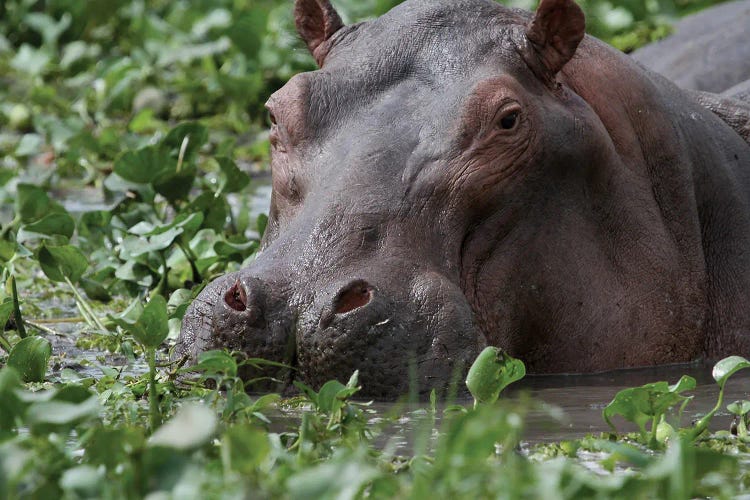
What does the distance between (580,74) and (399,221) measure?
39.9 inches

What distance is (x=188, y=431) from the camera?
7.82 feet

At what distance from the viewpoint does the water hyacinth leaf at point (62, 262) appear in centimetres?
494

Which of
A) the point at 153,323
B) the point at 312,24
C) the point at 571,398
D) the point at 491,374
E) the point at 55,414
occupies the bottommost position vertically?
the point at 571,398

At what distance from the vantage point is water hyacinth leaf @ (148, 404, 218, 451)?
7.79 feet

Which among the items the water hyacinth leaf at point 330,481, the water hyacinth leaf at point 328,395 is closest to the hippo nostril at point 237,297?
the water hyacinth leaf at point 328,395

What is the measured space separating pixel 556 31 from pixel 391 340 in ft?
3.91

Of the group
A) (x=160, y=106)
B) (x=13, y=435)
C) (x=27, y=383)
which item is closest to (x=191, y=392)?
(x=27, y=383)

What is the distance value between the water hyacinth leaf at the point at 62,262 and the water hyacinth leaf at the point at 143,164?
85 cm

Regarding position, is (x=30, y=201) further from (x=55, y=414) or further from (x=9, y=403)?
(x=55, y=414)

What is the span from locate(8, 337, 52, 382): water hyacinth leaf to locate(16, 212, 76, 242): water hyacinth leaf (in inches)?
50.6

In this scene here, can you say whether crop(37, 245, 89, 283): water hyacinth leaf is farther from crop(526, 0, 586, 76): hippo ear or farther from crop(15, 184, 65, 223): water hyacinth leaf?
crop(526, 0, 586, 76): hippo ear

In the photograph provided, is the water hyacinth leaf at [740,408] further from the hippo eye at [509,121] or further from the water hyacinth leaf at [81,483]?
the water hyacinth leaf at [81,483]

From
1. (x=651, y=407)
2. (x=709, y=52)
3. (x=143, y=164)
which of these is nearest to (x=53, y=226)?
(x=143, y=164)

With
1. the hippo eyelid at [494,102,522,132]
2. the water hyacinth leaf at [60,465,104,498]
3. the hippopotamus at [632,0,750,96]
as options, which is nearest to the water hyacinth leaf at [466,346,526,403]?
the hippo eyelid at [494,102,522,132]
